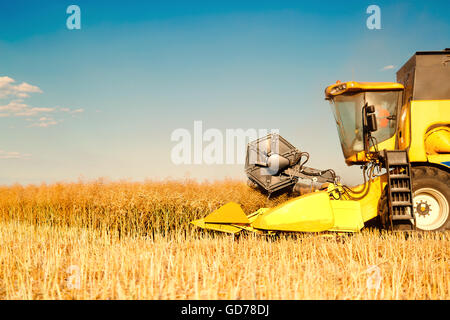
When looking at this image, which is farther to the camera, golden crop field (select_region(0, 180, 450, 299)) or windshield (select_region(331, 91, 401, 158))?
windshield (select_region(331, 91, 401, 158))

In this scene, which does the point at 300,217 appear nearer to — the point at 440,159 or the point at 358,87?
the point at 358,87

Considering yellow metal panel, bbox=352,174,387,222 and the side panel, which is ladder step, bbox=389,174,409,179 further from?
the side panel

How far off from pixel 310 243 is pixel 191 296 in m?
2.28

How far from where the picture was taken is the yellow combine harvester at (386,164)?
475 cm

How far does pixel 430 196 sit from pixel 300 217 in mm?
2199

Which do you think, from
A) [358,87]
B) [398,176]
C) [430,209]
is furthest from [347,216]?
[358,87]

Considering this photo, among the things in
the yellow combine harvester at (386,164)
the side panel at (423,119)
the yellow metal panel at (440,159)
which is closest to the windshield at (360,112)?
the yellow combine harvester at (386,164)

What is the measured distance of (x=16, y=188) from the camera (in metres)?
10.5

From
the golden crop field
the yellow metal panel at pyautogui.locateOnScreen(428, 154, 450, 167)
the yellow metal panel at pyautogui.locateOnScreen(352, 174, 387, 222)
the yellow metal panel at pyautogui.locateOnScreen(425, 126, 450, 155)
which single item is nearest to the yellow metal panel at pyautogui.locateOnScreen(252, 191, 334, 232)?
the golden crop field

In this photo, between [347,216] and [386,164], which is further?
[386,164]

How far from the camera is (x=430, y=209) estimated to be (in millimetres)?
5242

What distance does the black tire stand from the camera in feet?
16.9

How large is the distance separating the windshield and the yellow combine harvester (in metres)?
0.02
